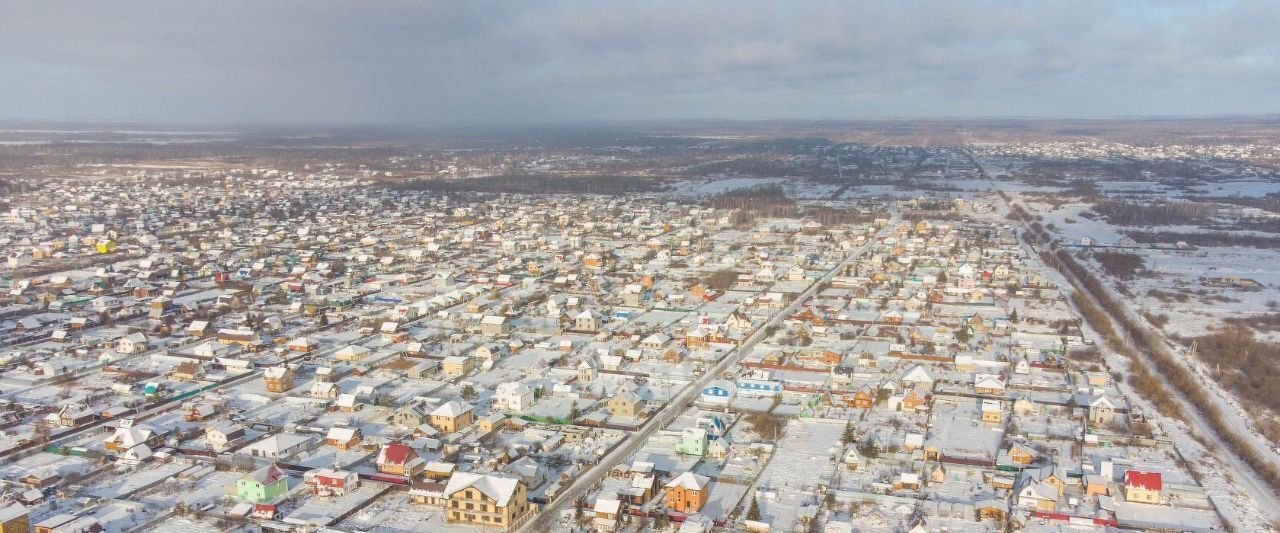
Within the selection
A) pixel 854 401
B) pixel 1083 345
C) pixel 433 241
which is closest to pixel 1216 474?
pixel 854 401

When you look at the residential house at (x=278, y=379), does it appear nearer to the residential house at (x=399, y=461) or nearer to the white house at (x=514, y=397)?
the white house at (x=514, y=397)

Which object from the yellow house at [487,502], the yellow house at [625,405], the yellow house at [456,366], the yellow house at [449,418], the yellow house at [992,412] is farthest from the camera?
the yellow house at [456,366]

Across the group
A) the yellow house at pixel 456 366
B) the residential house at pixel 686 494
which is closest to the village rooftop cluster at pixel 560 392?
the residential house at pixel 686 494

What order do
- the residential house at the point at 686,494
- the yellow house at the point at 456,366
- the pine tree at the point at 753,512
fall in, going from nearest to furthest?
the pine tree at the point at 753,512, the residential house at the point at 686,494, the yellow house at the point at 456,366

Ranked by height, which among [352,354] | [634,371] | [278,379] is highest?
[278,379]

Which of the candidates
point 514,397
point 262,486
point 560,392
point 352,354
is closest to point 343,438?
point 262,486

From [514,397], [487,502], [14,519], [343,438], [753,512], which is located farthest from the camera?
[514,397]

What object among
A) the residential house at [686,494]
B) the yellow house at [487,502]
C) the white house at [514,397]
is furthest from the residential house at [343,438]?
the residential house at [686,494]

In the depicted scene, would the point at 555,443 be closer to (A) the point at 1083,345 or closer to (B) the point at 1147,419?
(B) the point at 1147,419

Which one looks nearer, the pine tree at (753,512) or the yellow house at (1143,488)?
the pine tree at (753,512)

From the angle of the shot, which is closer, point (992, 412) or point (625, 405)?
point (992, 412)

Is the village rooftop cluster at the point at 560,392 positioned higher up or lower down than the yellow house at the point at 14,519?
lower down

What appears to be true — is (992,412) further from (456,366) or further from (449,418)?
(456,366)
